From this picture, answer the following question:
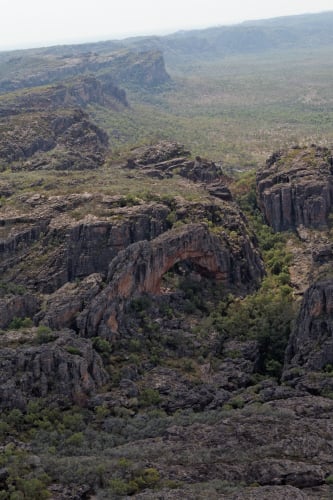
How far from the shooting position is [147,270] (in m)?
69.1

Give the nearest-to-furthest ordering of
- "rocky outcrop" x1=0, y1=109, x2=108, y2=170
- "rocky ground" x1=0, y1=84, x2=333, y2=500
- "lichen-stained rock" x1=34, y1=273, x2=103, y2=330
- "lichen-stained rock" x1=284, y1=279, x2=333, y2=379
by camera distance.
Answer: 1. "rocky ground" x1=0, y1=84, x2=333, y2=500
2. "lichen-stained rock" x1=284, y1=279, x2=333, y2=379
3. "lichen-stained rock" x1=34, y1=273, x2=103, y2=330
4. "rocky outcrop" x1=0, y1=109, x2=108, y2=170

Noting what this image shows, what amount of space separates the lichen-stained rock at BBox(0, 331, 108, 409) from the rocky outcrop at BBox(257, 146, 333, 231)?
4760 centimetres

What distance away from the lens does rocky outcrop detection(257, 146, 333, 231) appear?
9300 centimetres

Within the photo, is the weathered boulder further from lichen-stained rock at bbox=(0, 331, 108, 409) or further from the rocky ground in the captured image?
lichen-stained rock at bbox=(0, 331, 108, 409)

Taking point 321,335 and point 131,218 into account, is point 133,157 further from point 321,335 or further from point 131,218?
point 321,335

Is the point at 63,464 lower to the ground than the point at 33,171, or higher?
lower

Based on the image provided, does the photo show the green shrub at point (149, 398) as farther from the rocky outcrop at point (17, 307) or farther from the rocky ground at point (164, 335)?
the rocky outcrop at point (17, 307)

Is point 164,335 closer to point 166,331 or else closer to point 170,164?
point 166,331

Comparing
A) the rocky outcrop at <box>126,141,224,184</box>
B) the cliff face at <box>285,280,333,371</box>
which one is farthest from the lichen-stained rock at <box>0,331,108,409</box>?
the rocky outcrop at <box>126,141,224,184</box>

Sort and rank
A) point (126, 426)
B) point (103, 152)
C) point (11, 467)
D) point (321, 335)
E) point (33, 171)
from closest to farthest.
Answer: point (11, 467)
point (126, 426)
point (321, 335)
point (33, 171)
point (103, 152)

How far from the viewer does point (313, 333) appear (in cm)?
5831

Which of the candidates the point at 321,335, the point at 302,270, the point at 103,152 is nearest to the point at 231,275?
the point at 302,270

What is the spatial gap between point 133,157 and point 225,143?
93151mm

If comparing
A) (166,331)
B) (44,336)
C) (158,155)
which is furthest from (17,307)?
(158,155)
